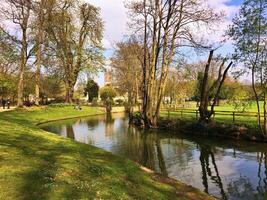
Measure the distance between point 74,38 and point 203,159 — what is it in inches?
1699

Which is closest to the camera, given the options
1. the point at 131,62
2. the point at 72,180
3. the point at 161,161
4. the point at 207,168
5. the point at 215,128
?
the point at 72,180

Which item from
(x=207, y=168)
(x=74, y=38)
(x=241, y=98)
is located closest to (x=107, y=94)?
(x=74, y=38)

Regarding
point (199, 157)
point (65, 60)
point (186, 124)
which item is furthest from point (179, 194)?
point (65, 60)

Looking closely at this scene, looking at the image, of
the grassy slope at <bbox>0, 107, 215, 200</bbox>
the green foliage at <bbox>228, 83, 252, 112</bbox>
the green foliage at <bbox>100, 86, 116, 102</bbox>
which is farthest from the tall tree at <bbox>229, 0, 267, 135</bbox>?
the green foliage at <bbox>100, 86, 116, 102</bbox>

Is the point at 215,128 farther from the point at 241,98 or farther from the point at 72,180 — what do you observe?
the point at 72,180

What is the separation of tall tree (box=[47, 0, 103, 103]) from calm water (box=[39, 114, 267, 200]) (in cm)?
2696

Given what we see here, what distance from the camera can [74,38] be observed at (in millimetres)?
57188

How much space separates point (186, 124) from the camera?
101ft

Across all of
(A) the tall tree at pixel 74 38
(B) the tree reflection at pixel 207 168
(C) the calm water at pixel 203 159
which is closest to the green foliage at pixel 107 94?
(A) the tall tree at pixel 74 38

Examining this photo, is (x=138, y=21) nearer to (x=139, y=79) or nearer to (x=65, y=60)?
(x=139, y=79)

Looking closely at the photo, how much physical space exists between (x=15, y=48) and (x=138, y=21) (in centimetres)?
1869

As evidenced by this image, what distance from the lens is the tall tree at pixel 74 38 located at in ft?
173

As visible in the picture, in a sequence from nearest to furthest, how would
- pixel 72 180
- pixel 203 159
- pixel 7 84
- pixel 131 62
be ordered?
pixel 72 180, pixel 203 159, pixel 7 84, pixel 131 62

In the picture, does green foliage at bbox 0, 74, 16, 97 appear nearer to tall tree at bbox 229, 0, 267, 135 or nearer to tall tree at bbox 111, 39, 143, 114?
tall tree at bbox 111, 39, 143, 114
